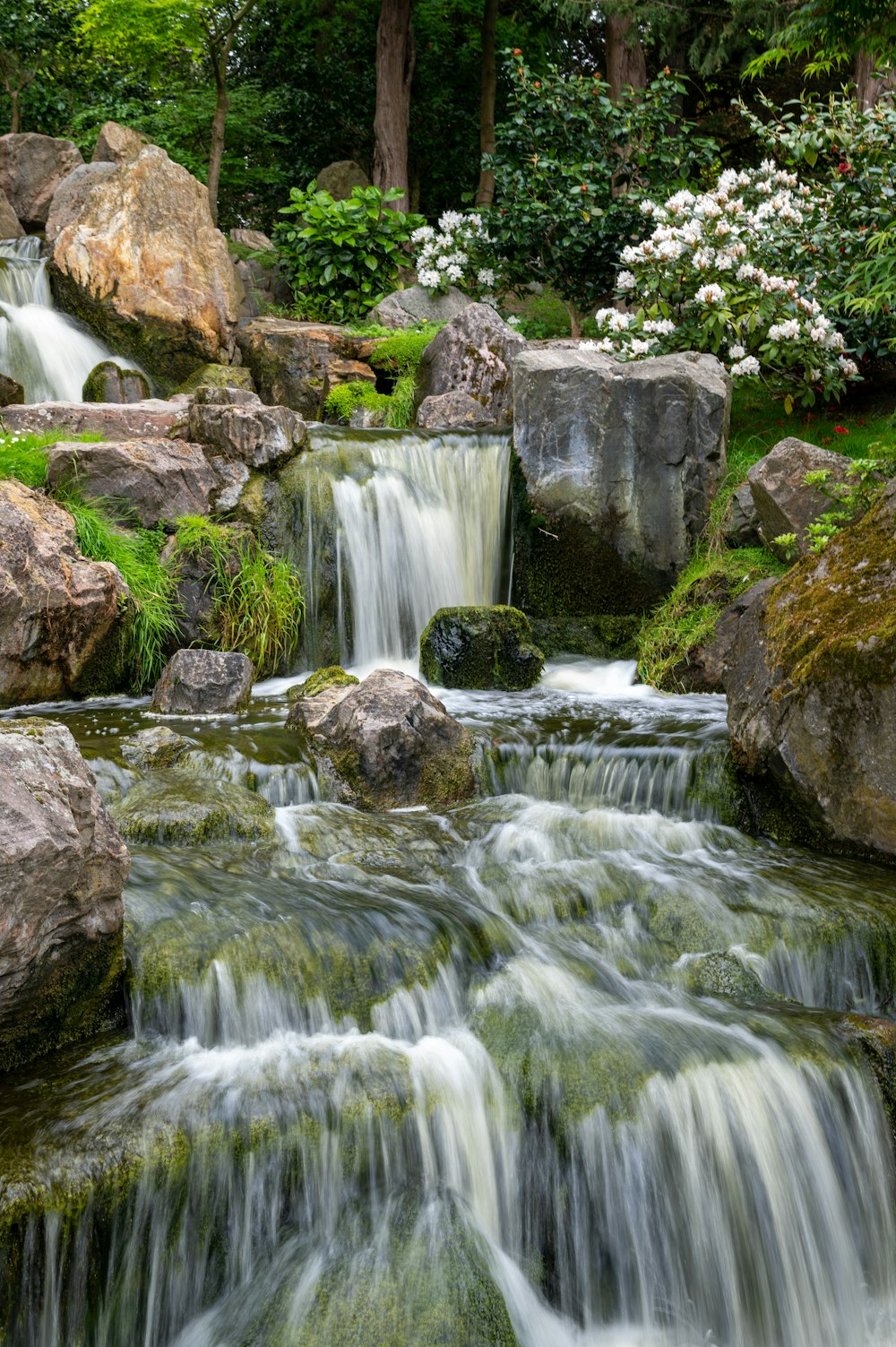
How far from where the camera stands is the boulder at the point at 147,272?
37.8ft

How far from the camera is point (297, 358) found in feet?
38.2

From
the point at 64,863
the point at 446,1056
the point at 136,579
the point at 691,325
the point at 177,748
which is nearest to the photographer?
the point at 64,863

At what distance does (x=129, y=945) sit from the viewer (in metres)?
3.59

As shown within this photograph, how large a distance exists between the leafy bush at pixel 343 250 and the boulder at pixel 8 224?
3.57 metres

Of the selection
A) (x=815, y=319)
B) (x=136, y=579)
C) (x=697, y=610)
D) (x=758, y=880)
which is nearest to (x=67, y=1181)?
(x=758, y=880)

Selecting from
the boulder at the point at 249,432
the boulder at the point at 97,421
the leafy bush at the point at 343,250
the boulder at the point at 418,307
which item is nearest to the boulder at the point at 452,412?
the boulder at the point at 249,432

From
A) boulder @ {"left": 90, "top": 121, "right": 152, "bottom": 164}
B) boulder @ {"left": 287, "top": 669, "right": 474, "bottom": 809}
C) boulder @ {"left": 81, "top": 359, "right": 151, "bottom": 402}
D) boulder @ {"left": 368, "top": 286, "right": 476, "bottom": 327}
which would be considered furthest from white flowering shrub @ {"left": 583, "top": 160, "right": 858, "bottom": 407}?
boulder @ {"left": 90, "top": 121, "right": 152, "bottom": 164}

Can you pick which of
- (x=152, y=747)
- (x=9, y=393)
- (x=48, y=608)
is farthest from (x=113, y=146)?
(x=152, y=747)

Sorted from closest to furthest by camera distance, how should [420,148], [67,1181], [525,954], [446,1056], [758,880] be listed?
[67,1181], [446,1056], [525,954], [758,880], [420,148]

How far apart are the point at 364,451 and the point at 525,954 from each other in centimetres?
575

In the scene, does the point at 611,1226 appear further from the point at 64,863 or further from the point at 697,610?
the point at 697,610

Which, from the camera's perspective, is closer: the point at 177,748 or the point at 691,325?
the point at 177,748

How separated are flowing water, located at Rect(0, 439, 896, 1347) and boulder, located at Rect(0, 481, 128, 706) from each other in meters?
2.58

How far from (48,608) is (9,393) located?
12.7ft
